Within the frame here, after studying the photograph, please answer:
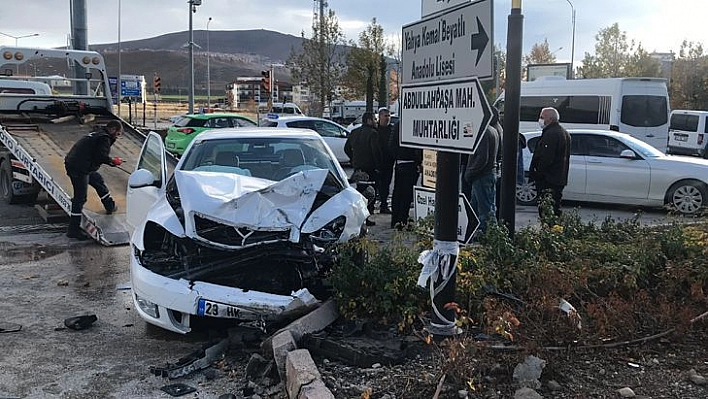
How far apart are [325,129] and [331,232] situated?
15.8 metres

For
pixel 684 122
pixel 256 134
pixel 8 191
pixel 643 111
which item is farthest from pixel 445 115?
pixel 684 122

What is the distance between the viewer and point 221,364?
4762mm

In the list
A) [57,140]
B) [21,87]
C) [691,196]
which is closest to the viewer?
[691,196]

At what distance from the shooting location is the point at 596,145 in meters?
12.5

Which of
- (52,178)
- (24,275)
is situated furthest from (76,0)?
(24,275)

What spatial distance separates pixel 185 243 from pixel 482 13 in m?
3.09

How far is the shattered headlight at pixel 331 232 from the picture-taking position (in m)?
5.59

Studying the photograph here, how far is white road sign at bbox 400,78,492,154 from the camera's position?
3.43m

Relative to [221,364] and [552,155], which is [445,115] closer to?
[221,364]

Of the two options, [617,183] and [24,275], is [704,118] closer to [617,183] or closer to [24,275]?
[617,183]

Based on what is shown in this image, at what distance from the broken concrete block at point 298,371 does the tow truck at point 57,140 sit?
5.43 m

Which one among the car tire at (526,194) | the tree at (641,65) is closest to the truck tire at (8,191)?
the car tire at (526,194)

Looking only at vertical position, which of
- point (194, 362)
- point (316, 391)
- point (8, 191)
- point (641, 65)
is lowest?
point (194, 362)

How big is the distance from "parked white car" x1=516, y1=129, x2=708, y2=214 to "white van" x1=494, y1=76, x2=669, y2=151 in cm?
581
